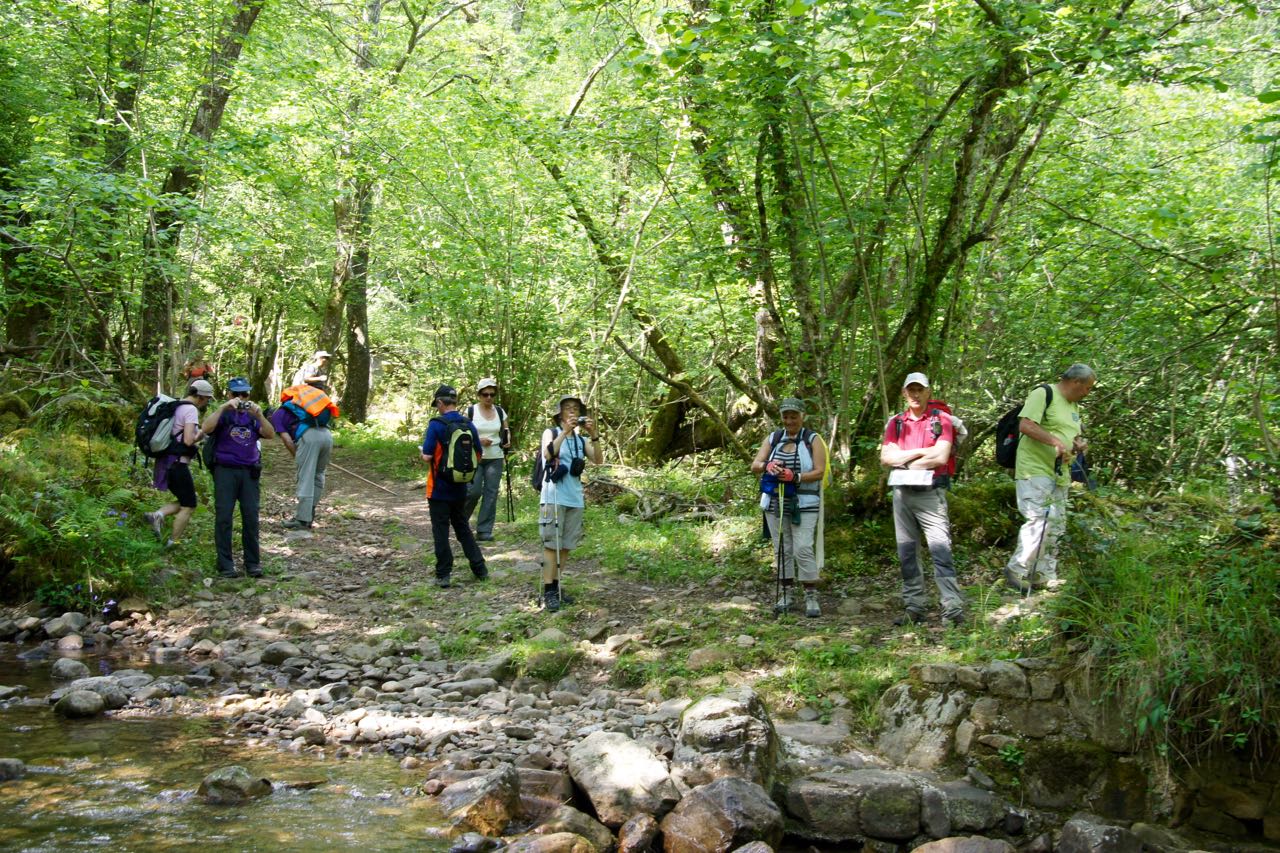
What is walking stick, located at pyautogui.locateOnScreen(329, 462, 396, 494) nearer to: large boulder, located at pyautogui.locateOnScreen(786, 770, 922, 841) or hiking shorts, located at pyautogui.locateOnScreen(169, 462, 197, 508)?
hiking shorts, located at pyautogui.locateOnScreen(169, 462, 197, 508)

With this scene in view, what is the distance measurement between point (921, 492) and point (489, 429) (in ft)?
17.6

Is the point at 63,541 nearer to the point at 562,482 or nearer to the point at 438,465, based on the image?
the point at 438,465

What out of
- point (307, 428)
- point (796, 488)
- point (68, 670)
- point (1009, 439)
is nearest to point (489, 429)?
point (307, 428)

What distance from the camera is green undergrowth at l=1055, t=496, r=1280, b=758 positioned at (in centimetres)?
477

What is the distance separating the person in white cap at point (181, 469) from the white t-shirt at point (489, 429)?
112 inches

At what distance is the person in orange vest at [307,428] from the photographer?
11.0 meters

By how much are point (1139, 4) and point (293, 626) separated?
388 inches

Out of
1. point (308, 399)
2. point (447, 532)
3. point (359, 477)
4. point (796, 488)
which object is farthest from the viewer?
point (359, 477)

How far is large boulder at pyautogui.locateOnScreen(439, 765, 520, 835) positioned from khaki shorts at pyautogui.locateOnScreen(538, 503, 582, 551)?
11.3 ft

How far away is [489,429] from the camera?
10.8 meters

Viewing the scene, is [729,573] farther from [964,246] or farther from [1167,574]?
[1167,574]

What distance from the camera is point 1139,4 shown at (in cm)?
887

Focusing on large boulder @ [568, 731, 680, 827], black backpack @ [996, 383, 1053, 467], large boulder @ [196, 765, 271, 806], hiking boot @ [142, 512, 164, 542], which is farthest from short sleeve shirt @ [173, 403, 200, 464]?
black backpack @ [996, 383, 1053, 467]

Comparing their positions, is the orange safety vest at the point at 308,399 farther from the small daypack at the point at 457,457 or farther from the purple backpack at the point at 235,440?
the small daypack at the point at 457,457
